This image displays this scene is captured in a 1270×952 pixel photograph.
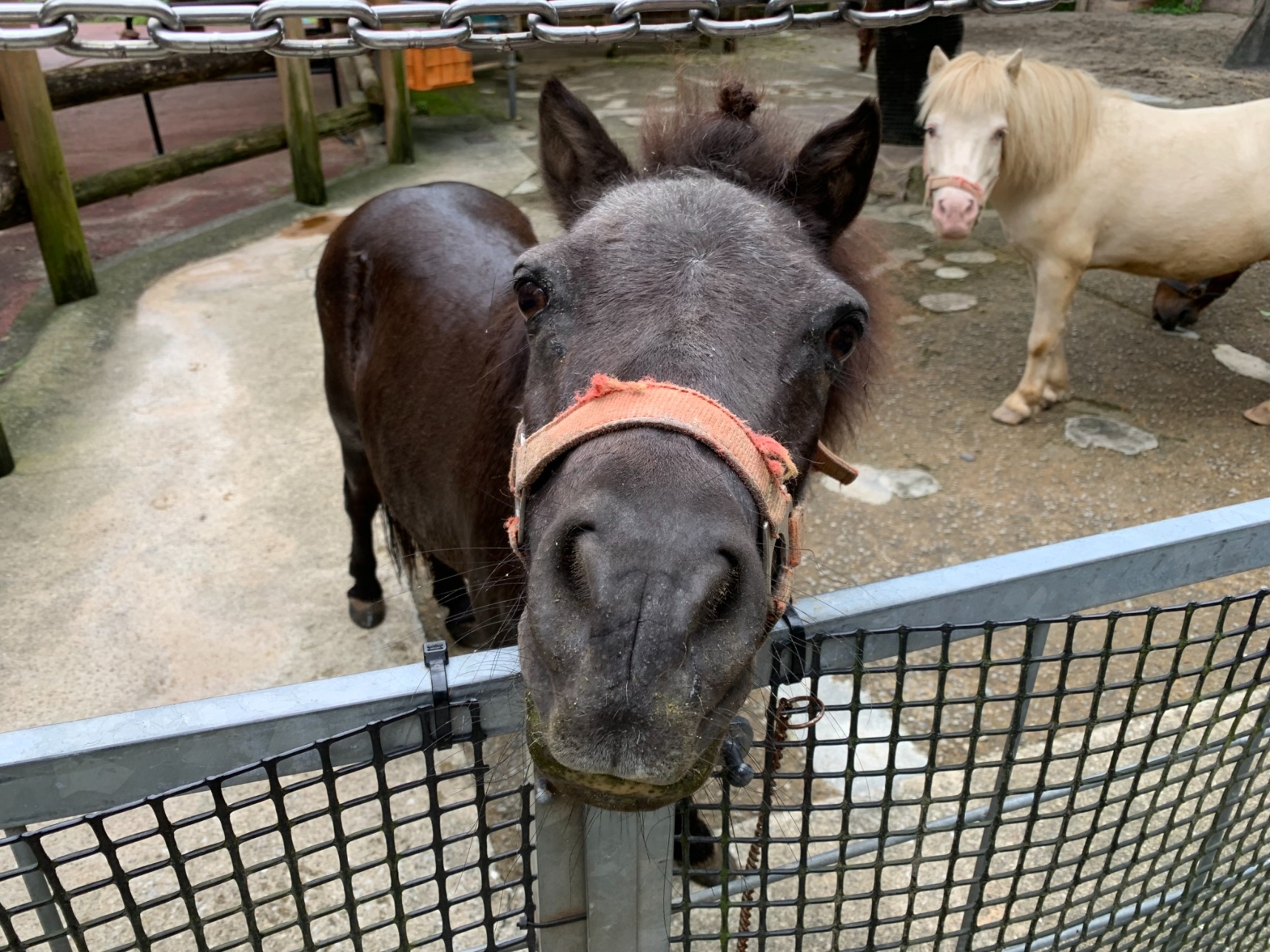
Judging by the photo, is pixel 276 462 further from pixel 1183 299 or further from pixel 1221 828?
pixel 1183 299

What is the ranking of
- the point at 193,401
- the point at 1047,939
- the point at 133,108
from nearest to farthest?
A: the point at 1047,939
the point at 193,401
the point at 133,108

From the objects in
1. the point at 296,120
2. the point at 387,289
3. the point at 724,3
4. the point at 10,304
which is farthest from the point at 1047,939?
the point at 296,120

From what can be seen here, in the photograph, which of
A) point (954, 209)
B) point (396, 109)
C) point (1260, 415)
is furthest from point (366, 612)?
point (396, 109)

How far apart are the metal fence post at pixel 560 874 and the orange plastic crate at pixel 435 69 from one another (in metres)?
8.79

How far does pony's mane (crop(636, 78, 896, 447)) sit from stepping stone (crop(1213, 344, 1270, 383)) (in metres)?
4.10

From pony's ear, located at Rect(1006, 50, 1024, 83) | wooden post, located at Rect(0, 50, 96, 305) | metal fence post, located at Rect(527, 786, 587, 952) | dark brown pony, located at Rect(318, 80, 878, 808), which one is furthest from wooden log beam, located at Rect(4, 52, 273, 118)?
metal fence post, located at Rect(527, 786, 587, 952)

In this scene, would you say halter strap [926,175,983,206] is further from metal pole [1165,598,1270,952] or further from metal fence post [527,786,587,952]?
metal fence post [527,786,587,952]

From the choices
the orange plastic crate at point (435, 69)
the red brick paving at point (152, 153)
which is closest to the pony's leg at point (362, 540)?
the red brick paving at point (152, 153)

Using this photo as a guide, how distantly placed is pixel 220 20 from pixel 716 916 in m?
2.30

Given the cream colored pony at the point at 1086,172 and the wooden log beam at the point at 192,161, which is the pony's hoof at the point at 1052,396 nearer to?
the cream colored pony at the point at 1086,172

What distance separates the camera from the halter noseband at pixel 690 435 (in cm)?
121

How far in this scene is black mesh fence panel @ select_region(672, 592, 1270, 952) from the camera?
127cm

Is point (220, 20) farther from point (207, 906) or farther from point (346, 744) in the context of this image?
point (207, 906)

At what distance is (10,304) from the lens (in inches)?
228
